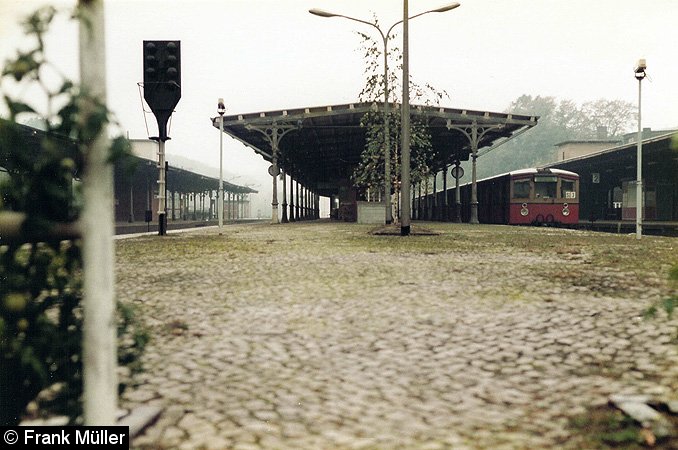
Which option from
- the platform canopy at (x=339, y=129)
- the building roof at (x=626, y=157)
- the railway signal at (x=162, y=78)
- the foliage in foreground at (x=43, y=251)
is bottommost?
the foliage in foreground at (x=43, y=251)

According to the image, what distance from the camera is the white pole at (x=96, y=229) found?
1.32m

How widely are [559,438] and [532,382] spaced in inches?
24.1

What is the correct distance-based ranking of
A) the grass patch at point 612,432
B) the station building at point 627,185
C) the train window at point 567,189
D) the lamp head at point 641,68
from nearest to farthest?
the grass patch at point 612,432, the lamp head at point 641,68, the station building at point 627,185, the train window at point 567,189

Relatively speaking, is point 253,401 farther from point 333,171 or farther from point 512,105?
point 512,105

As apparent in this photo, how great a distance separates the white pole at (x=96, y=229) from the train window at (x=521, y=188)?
908 inches

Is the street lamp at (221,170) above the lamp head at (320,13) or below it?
below

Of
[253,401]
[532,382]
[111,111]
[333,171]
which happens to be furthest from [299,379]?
[333,171]

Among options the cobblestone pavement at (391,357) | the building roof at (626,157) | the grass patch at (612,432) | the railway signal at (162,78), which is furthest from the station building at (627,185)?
the grass patch at (612,432)

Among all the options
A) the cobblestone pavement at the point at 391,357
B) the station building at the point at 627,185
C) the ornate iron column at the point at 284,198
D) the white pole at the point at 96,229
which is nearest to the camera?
the white pole at the point at 96,229

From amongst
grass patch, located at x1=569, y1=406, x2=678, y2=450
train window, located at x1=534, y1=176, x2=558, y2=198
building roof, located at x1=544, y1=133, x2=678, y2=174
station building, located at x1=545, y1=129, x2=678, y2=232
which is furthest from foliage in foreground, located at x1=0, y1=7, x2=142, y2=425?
train window, located at x1=534, y1=176, x2=558, y2=198

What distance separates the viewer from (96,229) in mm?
1337

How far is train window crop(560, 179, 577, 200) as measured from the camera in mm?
22828

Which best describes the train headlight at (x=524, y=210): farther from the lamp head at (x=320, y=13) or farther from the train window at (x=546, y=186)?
the lamp head at (x=320, y=13)

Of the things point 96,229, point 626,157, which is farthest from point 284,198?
point 96,229
